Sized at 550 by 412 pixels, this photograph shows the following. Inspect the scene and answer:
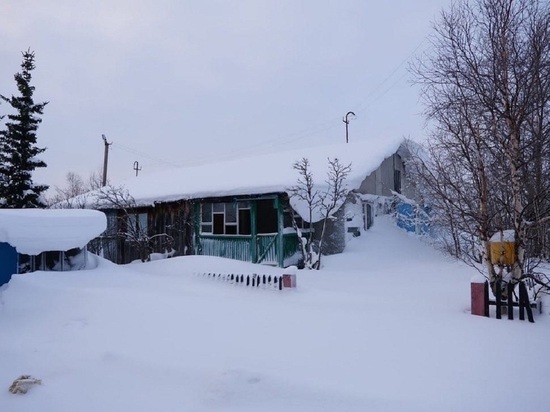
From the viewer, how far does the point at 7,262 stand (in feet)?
29.3

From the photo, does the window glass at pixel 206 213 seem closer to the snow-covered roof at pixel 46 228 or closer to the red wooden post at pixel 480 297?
the snow-covered roof at pixel 46 228

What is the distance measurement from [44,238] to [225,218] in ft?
28.5

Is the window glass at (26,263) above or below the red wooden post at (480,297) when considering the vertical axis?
above

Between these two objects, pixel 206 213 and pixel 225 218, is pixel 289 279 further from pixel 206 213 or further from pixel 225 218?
pixel 206 213

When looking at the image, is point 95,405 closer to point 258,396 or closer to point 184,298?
point 258,396

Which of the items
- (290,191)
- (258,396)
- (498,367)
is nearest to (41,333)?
(258,396)

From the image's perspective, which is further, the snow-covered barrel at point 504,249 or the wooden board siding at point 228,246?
the wooden board siding at point 228,246

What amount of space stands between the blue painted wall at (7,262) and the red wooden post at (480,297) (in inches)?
366

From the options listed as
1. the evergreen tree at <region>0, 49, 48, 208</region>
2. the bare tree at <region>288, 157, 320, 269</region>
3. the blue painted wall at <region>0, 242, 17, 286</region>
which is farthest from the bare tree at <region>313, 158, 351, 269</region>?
the evergreen tree at <region>0, 49, 48, 208</region>

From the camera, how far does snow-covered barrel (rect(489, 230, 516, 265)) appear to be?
7.75 m

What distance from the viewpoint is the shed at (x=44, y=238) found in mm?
9141

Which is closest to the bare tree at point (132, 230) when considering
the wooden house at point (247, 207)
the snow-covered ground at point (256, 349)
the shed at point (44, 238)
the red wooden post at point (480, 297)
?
the wooden house at point (247, 207)

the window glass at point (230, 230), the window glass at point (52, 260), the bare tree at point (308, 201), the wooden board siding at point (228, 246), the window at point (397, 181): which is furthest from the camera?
the window at point (397, 181)

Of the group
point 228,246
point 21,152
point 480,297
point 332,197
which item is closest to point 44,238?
point 228,246
